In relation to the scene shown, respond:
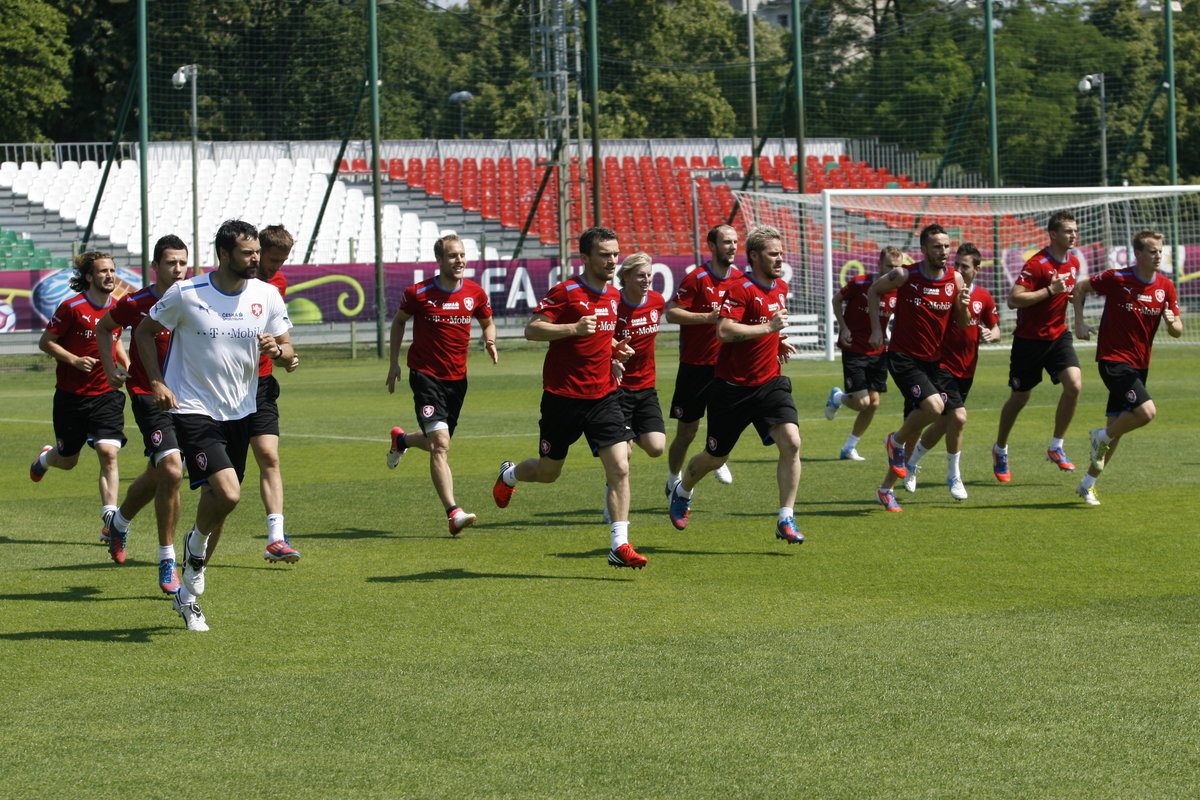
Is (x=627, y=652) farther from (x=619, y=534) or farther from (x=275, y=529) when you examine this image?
(x=275, y=529)

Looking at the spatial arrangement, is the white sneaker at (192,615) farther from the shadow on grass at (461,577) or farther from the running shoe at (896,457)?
the running shoe at (896,457)

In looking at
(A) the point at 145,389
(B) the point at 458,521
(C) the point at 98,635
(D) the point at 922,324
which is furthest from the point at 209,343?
(D) the point at 922,324

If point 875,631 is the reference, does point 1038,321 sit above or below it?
above

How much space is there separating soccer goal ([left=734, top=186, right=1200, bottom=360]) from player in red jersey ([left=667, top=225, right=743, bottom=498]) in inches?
709

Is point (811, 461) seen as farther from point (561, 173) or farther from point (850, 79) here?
point (850, 79)

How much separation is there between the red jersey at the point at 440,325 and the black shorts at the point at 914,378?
3295 millimetres

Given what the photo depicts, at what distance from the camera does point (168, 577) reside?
28.3 ft

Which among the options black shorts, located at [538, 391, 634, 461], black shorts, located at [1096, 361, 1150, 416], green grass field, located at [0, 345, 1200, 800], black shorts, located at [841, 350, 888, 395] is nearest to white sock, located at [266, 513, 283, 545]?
green grass field, located at [0, 345, 1200, 800]

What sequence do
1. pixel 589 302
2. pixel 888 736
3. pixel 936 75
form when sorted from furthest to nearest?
pixel 936 75
pixel 589 302
pixel 888 736

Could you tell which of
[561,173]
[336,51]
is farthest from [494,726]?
[336,51]

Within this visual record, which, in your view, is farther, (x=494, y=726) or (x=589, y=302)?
(x=589, y=302)

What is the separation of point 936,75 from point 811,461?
29.3 meters

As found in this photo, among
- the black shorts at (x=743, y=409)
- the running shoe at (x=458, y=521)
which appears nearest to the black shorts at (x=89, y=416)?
the running shoe at (x=458, y=521)

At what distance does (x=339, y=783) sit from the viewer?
5363 millimetres
